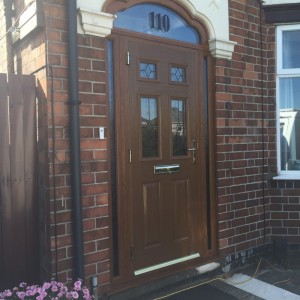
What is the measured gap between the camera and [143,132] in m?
4.04

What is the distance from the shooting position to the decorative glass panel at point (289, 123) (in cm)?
527

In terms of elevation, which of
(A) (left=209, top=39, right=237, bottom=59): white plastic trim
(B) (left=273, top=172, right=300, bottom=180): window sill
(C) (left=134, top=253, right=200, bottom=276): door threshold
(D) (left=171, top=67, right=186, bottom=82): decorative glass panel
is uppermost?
(A) (left=209, top=39, right=237, bottom=59): white plastic trim

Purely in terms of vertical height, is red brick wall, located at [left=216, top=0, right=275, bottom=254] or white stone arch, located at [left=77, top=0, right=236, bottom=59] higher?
white stone arch, located at [left=77, top=0, right=236, bottom=59]

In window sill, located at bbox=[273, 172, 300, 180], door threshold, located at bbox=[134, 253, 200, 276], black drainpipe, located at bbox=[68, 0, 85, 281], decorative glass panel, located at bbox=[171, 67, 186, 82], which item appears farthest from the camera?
→ window sill, located at bbox=[273, 172, 300, 180]

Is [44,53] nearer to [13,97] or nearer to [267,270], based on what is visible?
[13,97]

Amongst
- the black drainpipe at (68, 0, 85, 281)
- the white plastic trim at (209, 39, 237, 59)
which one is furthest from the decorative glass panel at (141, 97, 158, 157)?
the white plastic trim at (209, 39, 237, 59)

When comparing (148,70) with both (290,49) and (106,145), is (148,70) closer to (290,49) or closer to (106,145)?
(106,145)

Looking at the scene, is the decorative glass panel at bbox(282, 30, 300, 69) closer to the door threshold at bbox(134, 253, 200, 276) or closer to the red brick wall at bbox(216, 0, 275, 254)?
the red brick wall at bbox(216, 0, 275, 254)

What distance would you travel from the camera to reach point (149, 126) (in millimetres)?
4094

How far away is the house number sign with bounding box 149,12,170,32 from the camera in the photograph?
409 centimetres

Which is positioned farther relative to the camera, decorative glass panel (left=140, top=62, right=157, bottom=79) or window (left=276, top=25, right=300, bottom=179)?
A: window (left=276, top=25, right=300, bottom=179)

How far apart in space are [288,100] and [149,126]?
222cm

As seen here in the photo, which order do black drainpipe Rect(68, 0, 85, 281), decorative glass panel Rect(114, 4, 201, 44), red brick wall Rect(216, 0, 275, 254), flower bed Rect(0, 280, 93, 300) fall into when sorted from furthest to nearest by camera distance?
red brick wall Rect(216, 0, 275, 254)
decorative glass panel Rect(114, 4, 201, 44)
black drainpipe Rect(68, 0, 85, 281)
flower bed Rect(0, 280, 93, 300)

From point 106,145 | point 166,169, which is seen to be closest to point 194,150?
point 166,169
